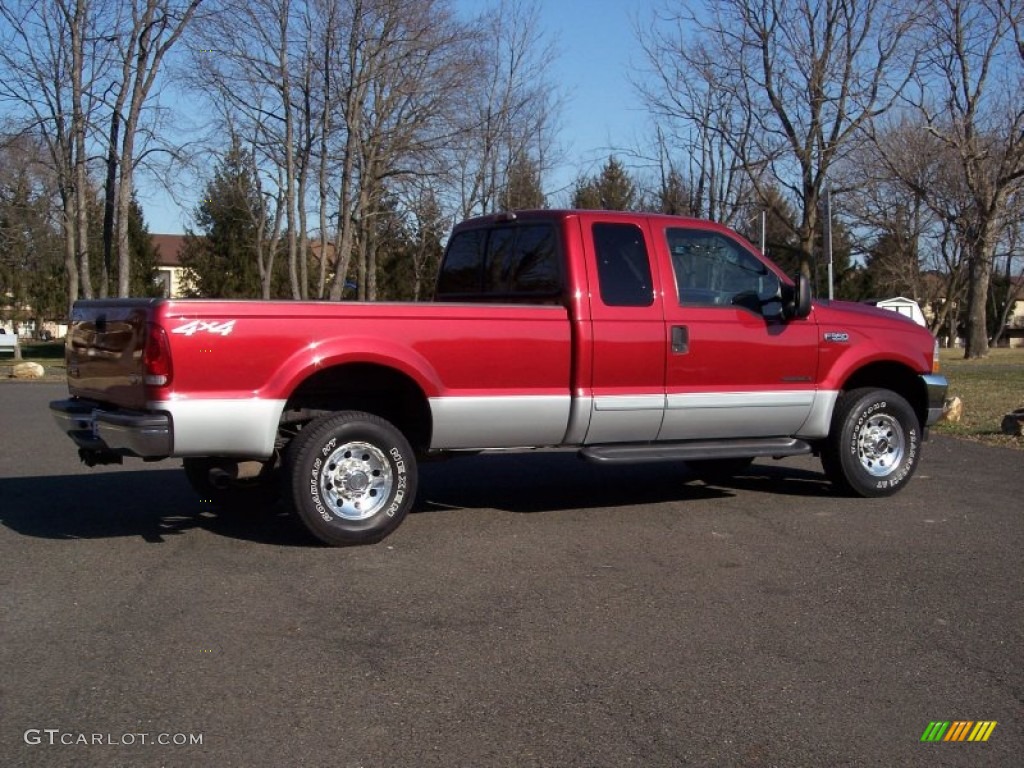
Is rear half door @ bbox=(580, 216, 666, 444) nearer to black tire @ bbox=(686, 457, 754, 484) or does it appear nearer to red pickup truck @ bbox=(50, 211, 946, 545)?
red pickup truck @ bbox=(50, 211, 946, 545)

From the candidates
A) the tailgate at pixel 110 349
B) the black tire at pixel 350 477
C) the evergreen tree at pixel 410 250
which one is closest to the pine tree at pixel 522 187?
the evergreen tree at pixel 410 250

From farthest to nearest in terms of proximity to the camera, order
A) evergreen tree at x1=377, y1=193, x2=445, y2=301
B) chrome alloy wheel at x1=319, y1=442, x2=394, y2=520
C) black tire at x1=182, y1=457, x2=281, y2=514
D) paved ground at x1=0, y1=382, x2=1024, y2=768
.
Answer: evergreen tree at x1=377, y1=193, x2=445, y2=301 → black tire at x1=182, y1=457, x2=281, y2=514 → chrome alloy wheel at x1=319, y1=442, x2=394, y2=520 → paved ground at x1=0, y1=382, x2=1024, y2=768

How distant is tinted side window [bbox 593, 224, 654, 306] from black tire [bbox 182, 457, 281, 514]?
2.57m

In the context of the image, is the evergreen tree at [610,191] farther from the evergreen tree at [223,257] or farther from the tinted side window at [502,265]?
the tinted side window at [502,265]

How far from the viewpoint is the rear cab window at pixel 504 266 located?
7715 mm

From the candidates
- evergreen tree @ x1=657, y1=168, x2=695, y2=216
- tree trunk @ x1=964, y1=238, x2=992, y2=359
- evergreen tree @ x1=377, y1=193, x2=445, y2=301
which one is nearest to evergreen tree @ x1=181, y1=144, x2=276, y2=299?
evergreen tree @ x1=377, y1=193, x2=445, y2=301

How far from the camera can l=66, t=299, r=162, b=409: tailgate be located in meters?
6.28

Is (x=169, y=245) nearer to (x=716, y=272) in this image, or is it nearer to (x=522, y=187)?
(x=522, y=187)

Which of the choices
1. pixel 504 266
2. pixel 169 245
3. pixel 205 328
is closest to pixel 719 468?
pixel 504 266

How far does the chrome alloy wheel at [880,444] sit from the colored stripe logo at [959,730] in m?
4.53

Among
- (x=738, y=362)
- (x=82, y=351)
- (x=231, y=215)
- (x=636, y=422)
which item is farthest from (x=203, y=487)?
(x=231, y=215)

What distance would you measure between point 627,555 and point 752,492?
8.82 feet

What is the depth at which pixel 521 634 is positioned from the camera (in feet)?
16.8

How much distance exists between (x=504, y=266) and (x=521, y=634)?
372 cm
